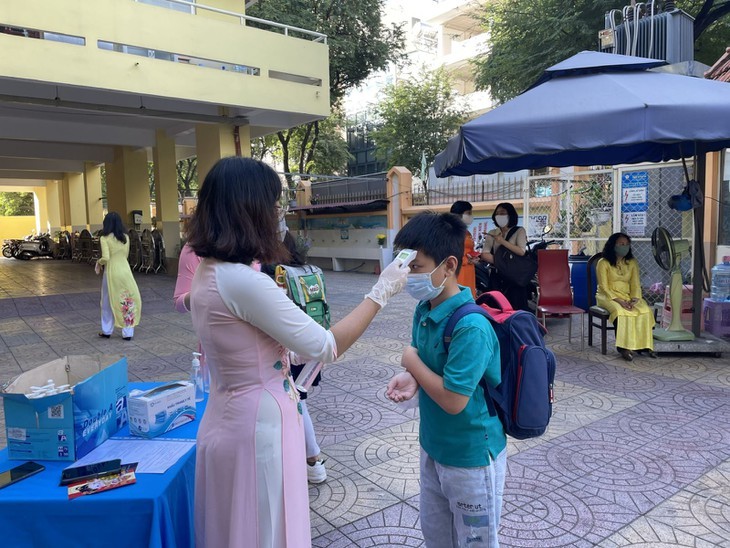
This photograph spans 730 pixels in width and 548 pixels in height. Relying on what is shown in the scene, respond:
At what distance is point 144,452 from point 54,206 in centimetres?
3149

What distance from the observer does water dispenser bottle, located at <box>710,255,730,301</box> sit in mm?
6473

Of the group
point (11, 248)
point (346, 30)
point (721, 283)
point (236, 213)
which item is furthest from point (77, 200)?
point (236, 213)

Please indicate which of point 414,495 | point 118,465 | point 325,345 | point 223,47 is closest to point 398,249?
point 325,345

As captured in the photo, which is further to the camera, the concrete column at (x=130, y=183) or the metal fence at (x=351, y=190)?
the concrete column at (x=130, y=183)

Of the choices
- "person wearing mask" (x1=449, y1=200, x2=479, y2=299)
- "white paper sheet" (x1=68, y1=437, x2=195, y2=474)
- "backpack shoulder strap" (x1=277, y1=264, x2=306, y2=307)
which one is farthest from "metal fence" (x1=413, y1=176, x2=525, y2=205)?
"white paper sheet" (x1=68, y1=437, x2=195, y2=474)

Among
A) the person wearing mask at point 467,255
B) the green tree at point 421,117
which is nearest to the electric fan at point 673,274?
the person wearing mask at point 467,255

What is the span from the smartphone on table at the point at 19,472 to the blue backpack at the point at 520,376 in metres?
1.51

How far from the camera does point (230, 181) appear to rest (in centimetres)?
162

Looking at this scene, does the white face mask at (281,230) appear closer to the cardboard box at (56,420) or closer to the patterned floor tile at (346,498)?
the cardboard box at (56,420)

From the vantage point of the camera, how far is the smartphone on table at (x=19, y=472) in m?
1.79

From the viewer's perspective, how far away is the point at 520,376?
1814 mm

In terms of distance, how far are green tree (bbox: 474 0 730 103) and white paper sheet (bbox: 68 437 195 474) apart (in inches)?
444

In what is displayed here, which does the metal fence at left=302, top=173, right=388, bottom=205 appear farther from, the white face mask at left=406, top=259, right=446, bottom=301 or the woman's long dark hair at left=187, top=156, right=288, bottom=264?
the woman's long dark hair at left=187, top=156, right=288, bottom=264

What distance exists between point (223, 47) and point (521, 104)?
7.50 metres
